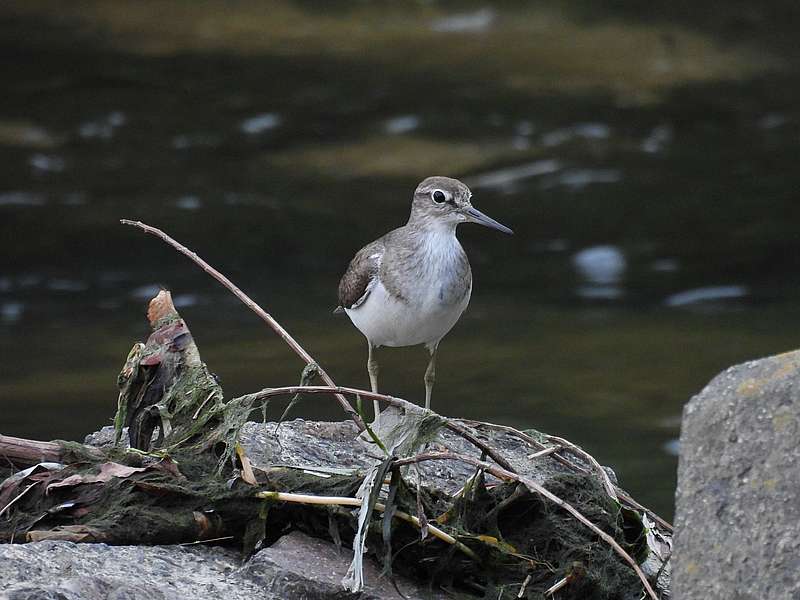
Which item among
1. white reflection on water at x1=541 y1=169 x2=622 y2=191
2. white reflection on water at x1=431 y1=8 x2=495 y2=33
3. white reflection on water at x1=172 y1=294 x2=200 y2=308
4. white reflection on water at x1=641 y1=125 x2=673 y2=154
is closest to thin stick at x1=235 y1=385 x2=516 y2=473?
white reflection on water at x1=172 y1=294 x2=200 y2=308

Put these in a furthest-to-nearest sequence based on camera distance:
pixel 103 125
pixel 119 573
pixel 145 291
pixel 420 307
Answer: pixel 103 125, pixel 145 291, pixel 420 307, pixel 119 573

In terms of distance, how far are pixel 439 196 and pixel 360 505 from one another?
2.97 meters

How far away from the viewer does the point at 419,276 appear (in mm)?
6613

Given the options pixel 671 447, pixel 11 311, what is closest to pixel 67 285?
pixel 11 311

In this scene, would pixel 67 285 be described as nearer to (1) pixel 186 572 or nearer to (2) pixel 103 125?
(2) pixel 103 125

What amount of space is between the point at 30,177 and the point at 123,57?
3.24m

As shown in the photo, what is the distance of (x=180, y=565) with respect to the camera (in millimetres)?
4219

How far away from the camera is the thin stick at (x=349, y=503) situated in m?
4.34

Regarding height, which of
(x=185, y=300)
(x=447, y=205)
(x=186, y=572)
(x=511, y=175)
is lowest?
(x=185, y=300)

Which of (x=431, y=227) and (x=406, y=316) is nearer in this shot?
(x=406, y=316)

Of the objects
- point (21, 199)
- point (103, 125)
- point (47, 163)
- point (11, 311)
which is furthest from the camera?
point (103, 125)

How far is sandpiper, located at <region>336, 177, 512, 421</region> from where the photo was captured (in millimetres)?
6598

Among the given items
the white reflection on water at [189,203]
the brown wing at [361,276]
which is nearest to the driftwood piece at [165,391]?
the brown wing at [361,276]

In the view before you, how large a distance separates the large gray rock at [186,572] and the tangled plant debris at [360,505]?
7cm
